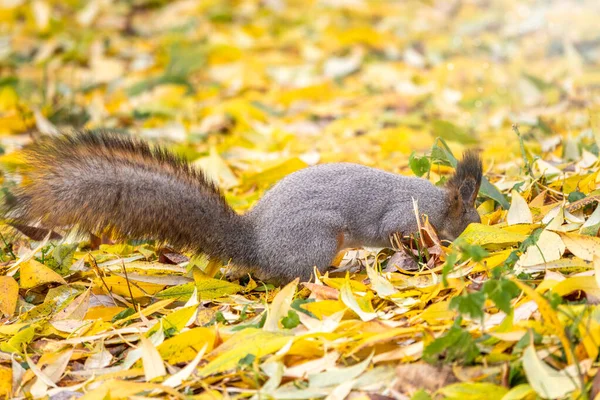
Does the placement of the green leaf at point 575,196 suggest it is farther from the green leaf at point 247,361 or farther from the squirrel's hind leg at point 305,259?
the green leaf at point 247,361

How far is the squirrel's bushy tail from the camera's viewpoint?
267 centimetres

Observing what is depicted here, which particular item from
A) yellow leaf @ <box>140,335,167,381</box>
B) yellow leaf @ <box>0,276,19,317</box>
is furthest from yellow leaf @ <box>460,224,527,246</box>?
yellow leaf @ <box>0,276,19,317</box>

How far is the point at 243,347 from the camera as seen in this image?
2266 millimetres

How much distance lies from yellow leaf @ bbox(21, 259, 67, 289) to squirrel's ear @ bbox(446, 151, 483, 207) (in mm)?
1692

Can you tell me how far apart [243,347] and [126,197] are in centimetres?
80

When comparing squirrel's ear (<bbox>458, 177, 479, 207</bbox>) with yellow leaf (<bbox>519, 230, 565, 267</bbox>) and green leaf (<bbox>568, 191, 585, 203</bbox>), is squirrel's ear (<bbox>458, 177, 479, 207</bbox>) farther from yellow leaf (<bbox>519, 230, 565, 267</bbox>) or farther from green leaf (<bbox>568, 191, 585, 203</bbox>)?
yellow leaf (<bbox>519, 230, 565, 267</bbox>)

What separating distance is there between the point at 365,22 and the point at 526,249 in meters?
6.12

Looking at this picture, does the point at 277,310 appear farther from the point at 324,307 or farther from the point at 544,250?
the point at 544,250

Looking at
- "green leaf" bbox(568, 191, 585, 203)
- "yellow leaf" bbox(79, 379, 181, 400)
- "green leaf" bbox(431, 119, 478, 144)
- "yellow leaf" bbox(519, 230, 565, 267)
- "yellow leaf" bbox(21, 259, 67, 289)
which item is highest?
"yellow leaf" bbox(21, 259, 67, 289)

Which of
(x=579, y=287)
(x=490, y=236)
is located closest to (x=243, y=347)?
(x=579, y=287)

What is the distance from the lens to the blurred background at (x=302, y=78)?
16.0 ft

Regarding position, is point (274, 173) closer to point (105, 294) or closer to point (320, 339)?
point (105, 294)

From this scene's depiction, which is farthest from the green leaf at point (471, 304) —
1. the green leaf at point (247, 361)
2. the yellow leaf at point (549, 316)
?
the green leaf at point (247, 361)

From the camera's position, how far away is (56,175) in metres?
2.68
